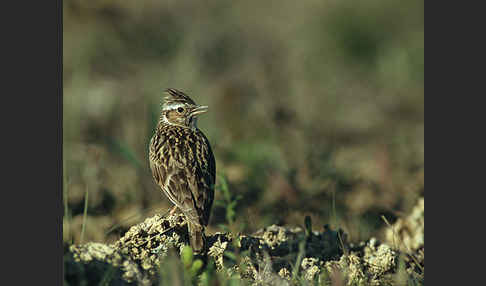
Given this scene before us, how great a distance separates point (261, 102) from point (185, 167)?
5.09m

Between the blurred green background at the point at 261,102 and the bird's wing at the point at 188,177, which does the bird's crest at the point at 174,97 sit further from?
the blurred green background at the point at 261,102

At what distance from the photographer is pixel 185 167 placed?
5758 mm

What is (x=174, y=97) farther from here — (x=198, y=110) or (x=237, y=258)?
(x=237, y=258)

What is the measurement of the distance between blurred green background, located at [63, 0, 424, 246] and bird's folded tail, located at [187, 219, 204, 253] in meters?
1.69

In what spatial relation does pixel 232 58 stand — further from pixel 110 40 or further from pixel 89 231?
pixel 89 231

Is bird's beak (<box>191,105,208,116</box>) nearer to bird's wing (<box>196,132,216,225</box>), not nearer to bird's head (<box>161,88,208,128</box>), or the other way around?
bird's head (<box>161,88,208,128</box>)

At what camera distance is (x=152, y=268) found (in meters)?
4.73

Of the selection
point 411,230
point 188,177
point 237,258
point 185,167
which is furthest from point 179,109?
point 411,230

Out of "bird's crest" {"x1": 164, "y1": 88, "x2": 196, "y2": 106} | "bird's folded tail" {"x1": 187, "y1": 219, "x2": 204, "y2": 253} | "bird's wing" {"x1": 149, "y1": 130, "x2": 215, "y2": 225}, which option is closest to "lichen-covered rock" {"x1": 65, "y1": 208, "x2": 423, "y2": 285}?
"bird's folded tail" {"x1": 187, "y1": 219, "x2": 204, "y2": 253}

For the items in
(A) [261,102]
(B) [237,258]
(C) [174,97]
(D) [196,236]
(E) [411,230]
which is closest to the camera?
(B) [237,258]

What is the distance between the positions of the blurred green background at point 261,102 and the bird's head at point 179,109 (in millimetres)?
878

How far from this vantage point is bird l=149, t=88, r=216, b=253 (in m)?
5.29

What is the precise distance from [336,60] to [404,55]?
131 centimetres

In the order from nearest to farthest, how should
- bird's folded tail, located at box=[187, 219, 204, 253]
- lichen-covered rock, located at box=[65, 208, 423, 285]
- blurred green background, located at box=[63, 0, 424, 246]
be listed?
1. lichen-covered rock, located at box=[65, 208, 423, 285]
2. bird's folded tail, located at box=[187, 219, 204, 253]
3. blurred green background, located at box=[63, 0, 424, 246]
